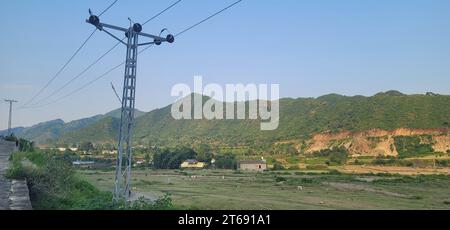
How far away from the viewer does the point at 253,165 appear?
67.8 meters

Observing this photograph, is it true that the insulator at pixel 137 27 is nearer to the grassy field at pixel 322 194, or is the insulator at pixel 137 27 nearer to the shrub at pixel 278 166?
the grassy field at pixel 322 194

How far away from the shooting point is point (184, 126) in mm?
130125

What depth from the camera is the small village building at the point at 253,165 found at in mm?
66944

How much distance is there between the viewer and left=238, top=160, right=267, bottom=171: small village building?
6694 centimetres

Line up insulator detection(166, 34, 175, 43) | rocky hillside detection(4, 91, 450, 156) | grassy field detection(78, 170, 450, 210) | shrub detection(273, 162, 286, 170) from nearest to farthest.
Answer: insulator detection(166, 34, 175, 43) < grassy field detection(78, 170, 450, 210) < shrub detection(273, 162, 286, 170) < rocky hillside detection(4, 91, 450, 156)

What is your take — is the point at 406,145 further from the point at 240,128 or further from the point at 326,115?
the point at 240,128

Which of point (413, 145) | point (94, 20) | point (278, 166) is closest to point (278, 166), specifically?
point (278, 166)

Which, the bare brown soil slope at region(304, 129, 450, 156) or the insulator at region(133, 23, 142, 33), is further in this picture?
the bare brown soil slope at region(304, 129, 450, 156)

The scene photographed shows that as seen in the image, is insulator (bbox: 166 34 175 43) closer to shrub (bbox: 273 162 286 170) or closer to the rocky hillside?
shrub (bbox: 273 162 286 170)

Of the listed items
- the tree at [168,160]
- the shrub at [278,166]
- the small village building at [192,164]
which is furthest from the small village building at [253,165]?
the tree at [168,160]

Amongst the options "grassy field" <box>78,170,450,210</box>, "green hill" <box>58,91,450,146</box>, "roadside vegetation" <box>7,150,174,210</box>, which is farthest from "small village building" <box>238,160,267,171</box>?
"roadside vegetation" <box>7,150,174,210</box>

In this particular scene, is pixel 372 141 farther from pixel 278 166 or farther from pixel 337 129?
pixel 278 166

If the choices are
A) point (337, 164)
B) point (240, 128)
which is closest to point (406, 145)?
point (337, 164)
